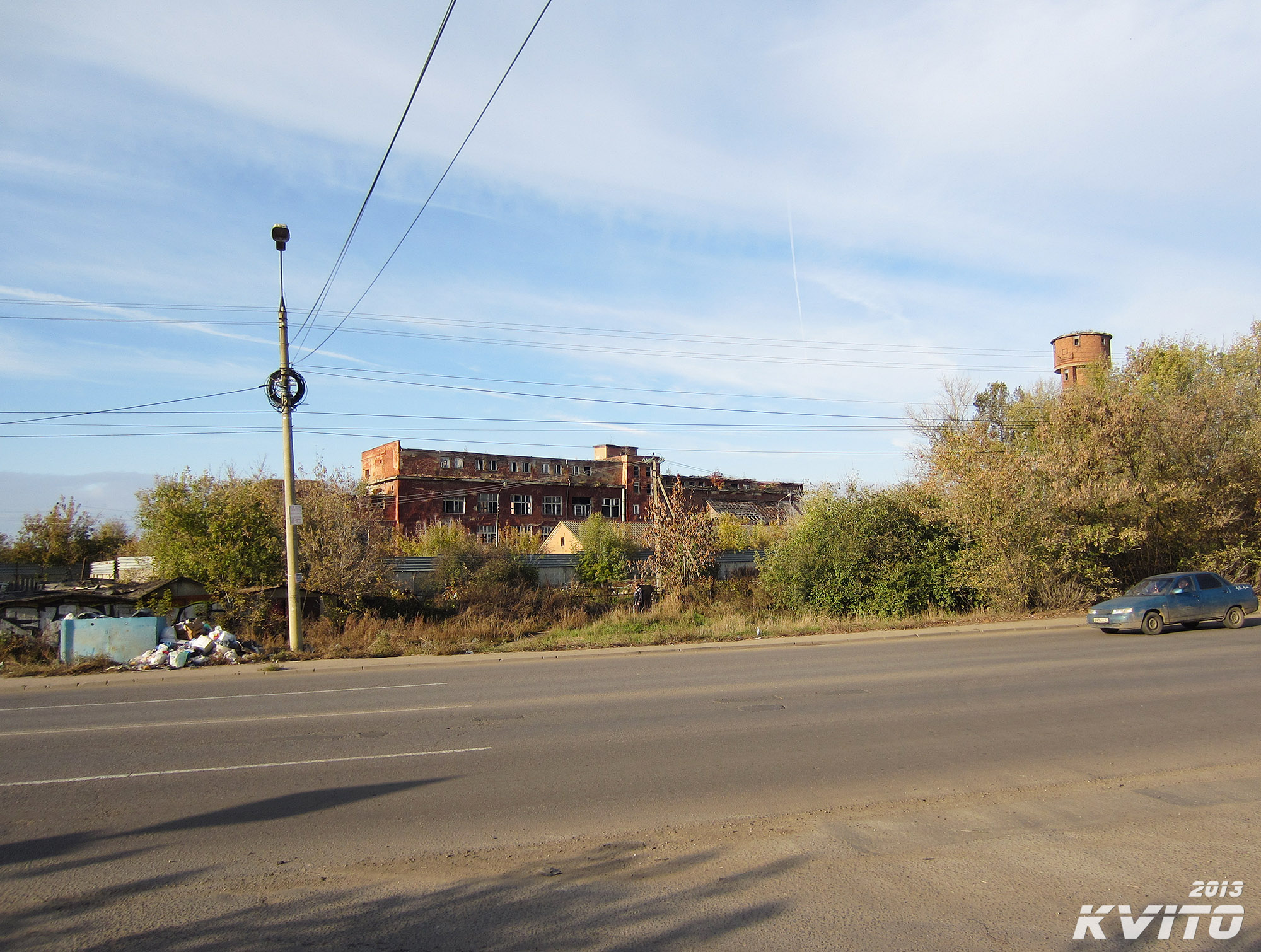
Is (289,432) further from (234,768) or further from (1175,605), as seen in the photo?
(1175,605)

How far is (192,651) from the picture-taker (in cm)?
1734

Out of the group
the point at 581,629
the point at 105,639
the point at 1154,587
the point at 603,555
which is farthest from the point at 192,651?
the point at 603,555

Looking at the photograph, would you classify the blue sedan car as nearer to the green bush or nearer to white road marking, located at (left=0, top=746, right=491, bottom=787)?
the green bush

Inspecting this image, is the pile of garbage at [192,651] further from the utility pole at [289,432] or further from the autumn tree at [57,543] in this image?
the autumn tree at [57,543]

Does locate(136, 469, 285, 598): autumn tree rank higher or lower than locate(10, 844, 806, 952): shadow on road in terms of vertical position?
higher

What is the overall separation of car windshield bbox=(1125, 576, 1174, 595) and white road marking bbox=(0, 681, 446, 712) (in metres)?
16.8

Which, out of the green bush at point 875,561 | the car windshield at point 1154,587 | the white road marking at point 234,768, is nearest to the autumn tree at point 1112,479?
the green bush at point 875,561

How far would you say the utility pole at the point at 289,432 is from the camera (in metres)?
18.3

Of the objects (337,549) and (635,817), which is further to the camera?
(337,549)

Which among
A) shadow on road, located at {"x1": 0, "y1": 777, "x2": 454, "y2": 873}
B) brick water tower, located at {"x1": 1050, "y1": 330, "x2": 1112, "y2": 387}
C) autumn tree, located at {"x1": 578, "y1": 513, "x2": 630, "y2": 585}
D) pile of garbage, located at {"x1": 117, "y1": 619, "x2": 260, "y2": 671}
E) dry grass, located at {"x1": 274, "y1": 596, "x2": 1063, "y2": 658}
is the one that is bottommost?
dry grass, located at {"x1": 274, "y1": 596, "x2": 1063, "y2": 658}

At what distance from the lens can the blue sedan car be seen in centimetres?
1945

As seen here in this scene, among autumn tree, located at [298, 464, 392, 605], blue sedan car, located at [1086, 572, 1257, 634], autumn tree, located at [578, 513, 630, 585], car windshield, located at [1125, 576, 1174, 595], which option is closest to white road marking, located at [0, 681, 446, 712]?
autumn tree, located at [298, 464, 392, 605]

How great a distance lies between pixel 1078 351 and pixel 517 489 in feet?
169

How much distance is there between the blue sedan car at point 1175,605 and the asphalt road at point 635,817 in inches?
308
